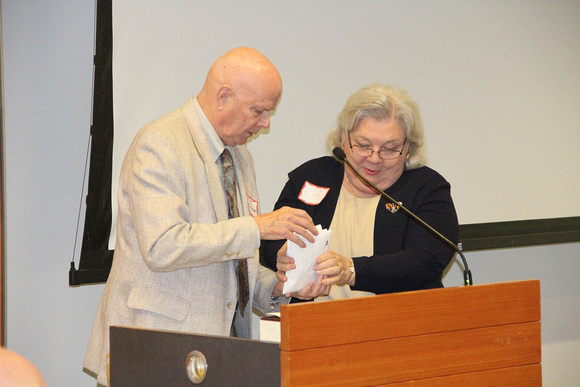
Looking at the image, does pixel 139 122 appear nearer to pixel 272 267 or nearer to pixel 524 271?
pixel 272 267

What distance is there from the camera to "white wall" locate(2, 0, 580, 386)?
2.65 meters

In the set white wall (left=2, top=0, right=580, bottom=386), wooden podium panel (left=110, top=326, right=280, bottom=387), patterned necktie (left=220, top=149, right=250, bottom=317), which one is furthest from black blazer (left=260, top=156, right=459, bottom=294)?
white wall (left=2, top=0, right=580, bottom=386)

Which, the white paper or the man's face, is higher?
the man's face

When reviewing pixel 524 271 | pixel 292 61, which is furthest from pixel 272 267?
pixel 524 271

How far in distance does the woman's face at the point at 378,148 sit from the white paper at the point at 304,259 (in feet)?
1.49

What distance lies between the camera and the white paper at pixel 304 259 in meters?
1.88

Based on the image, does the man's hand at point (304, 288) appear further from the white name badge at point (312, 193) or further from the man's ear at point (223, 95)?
the man's ear at point (223, 95)

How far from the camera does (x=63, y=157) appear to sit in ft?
8.99

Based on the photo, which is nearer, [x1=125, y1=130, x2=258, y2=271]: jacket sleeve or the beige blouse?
[x1=125, y1=130, x2=258, y2=271]: jacket sleeve

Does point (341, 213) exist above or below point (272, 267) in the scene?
above

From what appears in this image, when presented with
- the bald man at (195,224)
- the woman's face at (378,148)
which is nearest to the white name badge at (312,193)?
the woman's face at (378,148)

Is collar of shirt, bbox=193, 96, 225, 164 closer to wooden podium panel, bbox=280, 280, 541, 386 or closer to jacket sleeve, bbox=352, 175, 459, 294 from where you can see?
jacket sleeve, bbox=352, 175, 459, 294

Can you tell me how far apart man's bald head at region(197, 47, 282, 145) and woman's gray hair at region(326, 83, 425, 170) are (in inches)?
15.1

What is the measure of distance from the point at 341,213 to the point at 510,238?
1.70 meters
